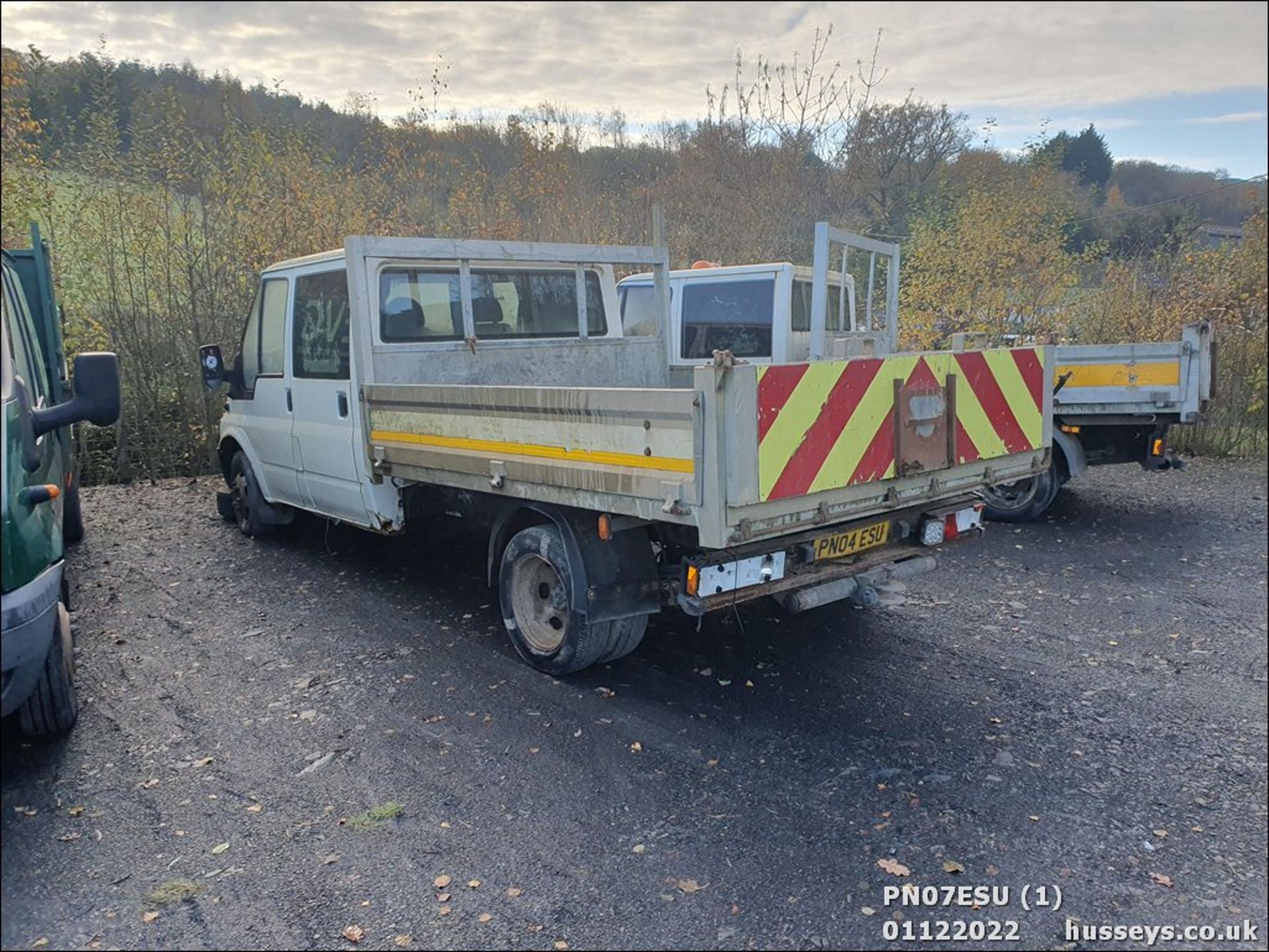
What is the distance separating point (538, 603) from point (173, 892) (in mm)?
2127

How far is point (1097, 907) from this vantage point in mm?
2529

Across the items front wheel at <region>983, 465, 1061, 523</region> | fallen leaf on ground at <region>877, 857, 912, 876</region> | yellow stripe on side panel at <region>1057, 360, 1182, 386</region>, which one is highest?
yellow stripe on side panel at <region>1057, 360, 1182, 386</region>

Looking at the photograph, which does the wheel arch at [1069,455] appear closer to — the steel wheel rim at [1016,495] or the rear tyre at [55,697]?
the steel wheel rim at [1016,495]

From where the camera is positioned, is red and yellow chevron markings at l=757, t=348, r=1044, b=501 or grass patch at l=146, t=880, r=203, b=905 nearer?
grass patch at l=146, t=880, r=203, b=905

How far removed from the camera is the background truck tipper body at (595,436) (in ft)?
11.1

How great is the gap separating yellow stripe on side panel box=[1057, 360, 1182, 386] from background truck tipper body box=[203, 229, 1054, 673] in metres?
3.22

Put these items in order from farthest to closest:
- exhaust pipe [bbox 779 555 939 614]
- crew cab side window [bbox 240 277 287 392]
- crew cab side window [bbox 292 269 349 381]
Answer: crew cab side window [bbox 240 277 287 392] → crew cab side window [bbox 292 269 349 381] → exhaust pipe [bbox 779 555 939 614]

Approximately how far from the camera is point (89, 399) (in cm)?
321

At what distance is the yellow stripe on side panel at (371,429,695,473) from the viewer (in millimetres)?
3367

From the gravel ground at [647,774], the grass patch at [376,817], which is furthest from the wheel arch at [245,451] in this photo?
the grass patch at [376,817]

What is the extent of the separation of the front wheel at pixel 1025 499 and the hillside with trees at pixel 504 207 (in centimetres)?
Answer: 124

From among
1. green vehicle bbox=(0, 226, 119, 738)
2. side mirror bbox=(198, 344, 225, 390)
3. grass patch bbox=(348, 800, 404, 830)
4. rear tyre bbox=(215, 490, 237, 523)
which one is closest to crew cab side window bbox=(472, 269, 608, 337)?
side mirror bbox=(198, 344, 225, 390)

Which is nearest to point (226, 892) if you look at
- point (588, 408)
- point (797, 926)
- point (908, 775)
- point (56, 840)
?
point (56, 840)

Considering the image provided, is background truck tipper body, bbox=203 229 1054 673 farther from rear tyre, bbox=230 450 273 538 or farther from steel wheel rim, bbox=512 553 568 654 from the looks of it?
rear tyre, bbox=230 450 273 538
